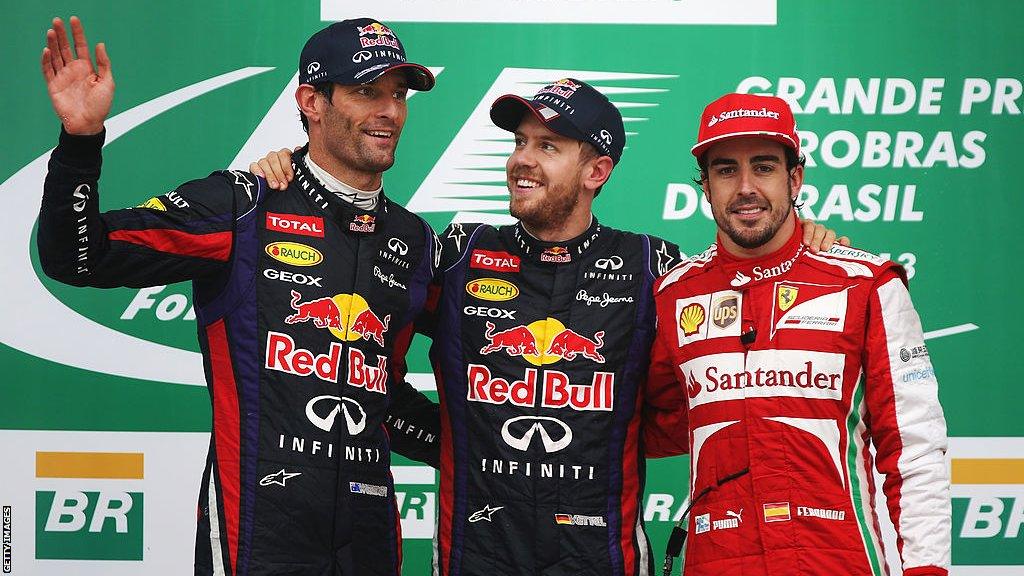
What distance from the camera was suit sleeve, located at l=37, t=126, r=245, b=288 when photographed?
2.04 meters

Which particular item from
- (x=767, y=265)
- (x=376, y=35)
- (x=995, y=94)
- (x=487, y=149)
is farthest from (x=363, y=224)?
(x=995, y=94)

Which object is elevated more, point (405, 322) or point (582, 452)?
point (405, 322)

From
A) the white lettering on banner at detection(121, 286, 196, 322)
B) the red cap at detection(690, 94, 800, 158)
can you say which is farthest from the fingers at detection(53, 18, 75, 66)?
the white lettering on banner at detection(121, 286, 196, 322)

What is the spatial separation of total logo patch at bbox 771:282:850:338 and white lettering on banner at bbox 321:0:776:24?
5.22 ft

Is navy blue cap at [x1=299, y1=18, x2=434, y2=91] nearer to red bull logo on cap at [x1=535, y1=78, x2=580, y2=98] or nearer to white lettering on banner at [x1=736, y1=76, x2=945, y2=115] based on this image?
red bull logo on cap at [x1=535, y1=78, x2=580, y2=98]

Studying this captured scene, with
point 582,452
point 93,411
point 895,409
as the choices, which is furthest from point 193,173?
point 895,409

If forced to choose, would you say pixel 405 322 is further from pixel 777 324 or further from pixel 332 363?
pixel 777 324

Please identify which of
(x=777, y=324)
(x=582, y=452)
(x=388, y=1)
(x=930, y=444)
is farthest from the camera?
(x=388, y=1)

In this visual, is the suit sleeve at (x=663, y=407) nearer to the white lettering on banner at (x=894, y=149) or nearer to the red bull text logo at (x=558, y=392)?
the red bull text logo at (x=558, y=392)

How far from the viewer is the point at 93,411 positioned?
3641mm

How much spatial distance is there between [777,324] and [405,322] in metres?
0.88

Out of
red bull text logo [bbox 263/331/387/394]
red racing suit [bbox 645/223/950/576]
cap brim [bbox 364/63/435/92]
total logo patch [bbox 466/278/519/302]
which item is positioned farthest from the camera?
total logo patch [bbox 466/278/519/302]

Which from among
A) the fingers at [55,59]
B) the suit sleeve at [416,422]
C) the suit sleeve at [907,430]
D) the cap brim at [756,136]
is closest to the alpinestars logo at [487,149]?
the suit sleeve at [416,422]

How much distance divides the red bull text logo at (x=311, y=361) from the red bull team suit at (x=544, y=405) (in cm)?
29
